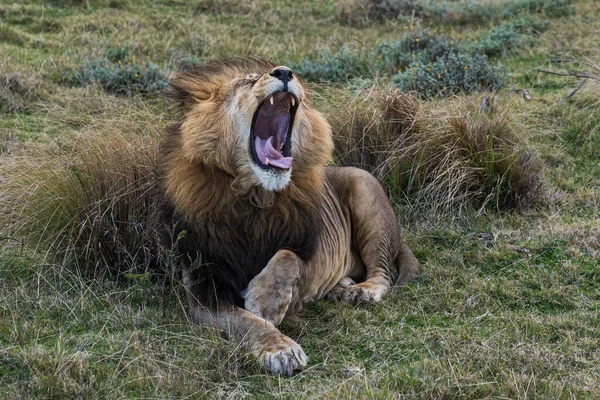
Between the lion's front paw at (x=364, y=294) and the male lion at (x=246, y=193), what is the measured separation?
286 mm

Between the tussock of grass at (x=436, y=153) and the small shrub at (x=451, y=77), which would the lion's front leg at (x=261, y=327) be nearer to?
the tussock of grass at (x=436, y=153)

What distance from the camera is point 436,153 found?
6754 mm

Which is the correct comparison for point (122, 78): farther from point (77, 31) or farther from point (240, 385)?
point (240, 385)

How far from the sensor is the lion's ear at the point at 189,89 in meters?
4.80

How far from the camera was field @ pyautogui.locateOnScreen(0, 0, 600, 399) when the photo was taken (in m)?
4.00

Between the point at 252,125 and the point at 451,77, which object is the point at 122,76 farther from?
the point at 252,125

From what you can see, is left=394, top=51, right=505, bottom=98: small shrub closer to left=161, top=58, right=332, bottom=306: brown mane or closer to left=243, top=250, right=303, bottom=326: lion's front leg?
left=161, top=58, right=332, bottom=306: brown mane

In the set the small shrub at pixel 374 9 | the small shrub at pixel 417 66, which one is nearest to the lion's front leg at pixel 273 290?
the small shrub at pixel 417 66

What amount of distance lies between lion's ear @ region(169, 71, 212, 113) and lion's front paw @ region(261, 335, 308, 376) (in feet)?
4.87

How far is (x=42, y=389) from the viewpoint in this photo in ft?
12.1

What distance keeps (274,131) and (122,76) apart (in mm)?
4791

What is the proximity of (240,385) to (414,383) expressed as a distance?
2.62ft

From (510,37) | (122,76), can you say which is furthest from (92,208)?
(510,37)

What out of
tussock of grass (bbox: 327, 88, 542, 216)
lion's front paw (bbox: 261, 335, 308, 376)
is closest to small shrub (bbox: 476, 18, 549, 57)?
tussock of grass (bbox: 327, 88, 542, 216)
